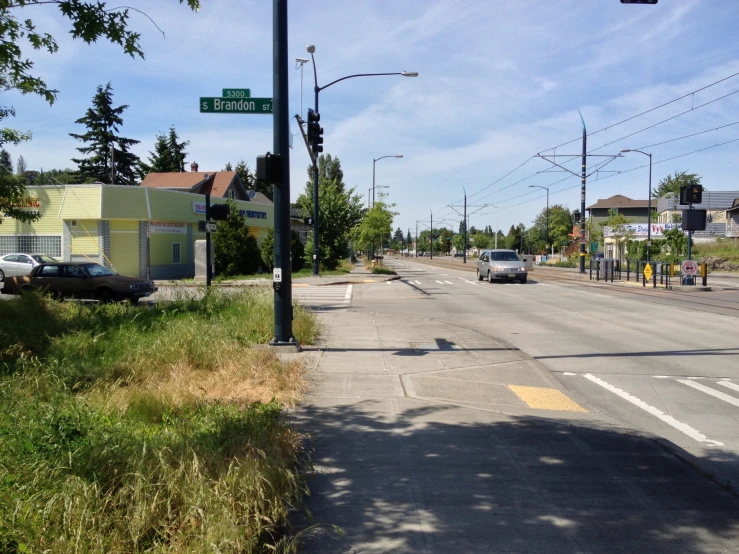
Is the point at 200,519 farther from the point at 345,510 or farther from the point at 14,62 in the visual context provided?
the point at 14,62

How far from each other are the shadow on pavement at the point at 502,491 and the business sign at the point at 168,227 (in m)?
31.5

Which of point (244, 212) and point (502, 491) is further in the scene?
point (244, 212)

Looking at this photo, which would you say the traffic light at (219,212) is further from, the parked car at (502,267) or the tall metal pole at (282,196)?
the parked car at (502,267)

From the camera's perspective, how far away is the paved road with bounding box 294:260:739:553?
4.08m

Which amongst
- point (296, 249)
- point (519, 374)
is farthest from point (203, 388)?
point (296, 249)

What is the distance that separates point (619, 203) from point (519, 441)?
4479 inches

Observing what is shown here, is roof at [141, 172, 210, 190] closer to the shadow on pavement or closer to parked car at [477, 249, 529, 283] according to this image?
parked car at [477, 249, 529, 283]

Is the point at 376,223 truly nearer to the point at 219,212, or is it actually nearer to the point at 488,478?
the point at 219,212

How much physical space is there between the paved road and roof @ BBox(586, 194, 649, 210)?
103m

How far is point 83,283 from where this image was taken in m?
19.9

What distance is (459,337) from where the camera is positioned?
42.4 ft

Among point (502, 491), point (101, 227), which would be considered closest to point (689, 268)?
point (502, 491)

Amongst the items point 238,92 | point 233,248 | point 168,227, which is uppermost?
point 238,92

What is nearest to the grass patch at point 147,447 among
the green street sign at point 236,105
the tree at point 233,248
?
the green street sign at point 236,105
